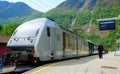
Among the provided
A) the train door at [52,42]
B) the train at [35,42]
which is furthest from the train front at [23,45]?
the train door at [52,42]

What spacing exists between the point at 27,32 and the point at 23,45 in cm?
122

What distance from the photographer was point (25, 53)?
65.8ft

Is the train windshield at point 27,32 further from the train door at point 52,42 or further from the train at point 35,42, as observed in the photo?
the train door at point 52,42

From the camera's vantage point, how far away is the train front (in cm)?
2003

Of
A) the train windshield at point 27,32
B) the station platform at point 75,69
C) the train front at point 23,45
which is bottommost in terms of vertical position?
the station platform at point 75,69

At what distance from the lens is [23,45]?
20344mm

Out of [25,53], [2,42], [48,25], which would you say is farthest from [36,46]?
[2,42]

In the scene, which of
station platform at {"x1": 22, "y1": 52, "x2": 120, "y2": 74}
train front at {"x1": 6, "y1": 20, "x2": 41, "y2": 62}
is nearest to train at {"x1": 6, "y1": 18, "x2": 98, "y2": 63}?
train front at {"x1": 6, "y1": 20, "x2": 41, "y2": 62}

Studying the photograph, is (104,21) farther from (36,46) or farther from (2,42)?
(36,46)

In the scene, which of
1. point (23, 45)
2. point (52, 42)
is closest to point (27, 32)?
point (23, 45)

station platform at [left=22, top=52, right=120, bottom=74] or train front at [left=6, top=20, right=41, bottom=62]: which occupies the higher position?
train front at [left=6, top=20, right=41, bottom=62]

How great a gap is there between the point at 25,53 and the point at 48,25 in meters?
3.40

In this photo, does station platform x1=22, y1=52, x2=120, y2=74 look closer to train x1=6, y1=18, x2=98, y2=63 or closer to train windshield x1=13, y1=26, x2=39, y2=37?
train x1=6, y1=18, x2=98, y2=63

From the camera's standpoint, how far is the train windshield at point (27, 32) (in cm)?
2092
